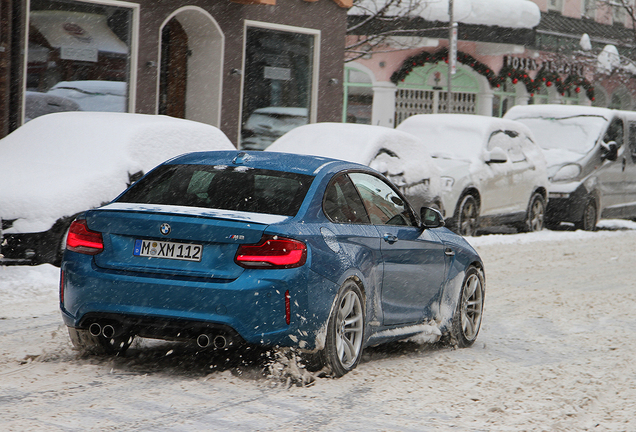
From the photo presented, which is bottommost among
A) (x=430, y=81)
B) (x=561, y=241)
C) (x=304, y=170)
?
(x=561, y=241)

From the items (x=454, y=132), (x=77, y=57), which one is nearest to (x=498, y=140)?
(x=454, y=132)

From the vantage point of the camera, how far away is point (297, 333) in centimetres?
570

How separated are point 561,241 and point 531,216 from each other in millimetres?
1038

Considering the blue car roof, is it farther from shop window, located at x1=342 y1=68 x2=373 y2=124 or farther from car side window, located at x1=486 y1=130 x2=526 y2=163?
shop window, located at x1=342 y1=68 x2=373 y2=124

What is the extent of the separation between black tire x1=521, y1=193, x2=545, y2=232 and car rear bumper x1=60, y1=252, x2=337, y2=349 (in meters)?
11.8

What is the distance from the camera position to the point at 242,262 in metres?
5.61

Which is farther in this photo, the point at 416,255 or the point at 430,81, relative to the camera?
the point at 430,81

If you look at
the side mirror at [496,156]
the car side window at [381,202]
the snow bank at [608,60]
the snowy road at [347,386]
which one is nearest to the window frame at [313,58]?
the side mirror at [496,156]

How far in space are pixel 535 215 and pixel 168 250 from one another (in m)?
12.6

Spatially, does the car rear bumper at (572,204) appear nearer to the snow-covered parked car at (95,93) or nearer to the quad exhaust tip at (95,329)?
the snow-covered parked car at (95,93)

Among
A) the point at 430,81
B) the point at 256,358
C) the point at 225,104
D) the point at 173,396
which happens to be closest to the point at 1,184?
the point at 256,358

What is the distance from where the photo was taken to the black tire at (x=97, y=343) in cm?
624

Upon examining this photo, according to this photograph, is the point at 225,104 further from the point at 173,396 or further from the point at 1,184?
the point at 173,396

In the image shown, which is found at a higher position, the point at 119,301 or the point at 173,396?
the point at 119,301
